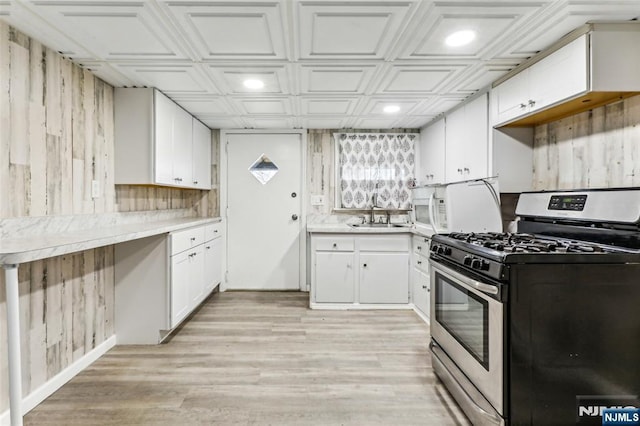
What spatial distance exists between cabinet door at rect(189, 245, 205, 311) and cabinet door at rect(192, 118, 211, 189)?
0.86 m

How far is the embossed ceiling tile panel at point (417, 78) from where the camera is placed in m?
2.39

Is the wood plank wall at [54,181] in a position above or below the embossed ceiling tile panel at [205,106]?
below

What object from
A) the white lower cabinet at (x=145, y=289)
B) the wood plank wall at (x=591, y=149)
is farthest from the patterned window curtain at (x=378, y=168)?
the white lower cabinet at (x=145, y=289)

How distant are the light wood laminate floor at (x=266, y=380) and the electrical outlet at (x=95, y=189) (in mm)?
1241

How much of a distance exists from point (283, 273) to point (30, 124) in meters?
3.05

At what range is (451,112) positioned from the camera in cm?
338

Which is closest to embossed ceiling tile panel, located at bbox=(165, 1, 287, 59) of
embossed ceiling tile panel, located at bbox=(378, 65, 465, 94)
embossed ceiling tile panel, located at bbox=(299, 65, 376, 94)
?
embossed ceiling tile panel, located at bbox=(299, 65, 376, 94)

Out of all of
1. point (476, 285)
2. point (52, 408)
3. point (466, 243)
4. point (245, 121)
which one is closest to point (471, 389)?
point (476, 285)

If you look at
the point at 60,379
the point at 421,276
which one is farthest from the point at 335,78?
the point at 60,379

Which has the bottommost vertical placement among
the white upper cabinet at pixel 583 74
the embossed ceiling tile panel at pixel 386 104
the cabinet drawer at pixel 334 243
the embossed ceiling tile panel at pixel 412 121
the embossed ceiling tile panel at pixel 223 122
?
the cabinet drawer at pixel 334 243

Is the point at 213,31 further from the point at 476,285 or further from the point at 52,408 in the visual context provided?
the point at 52,408

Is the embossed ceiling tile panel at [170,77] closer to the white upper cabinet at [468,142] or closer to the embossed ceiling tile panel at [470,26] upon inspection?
the embossed ceiling tile panel at [470,26]

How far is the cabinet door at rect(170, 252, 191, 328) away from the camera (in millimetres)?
2758

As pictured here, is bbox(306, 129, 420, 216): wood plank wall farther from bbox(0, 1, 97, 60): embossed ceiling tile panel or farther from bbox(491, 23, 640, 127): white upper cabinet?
bbox(0, 1, 97, 60): embossed ceiling tile panel
